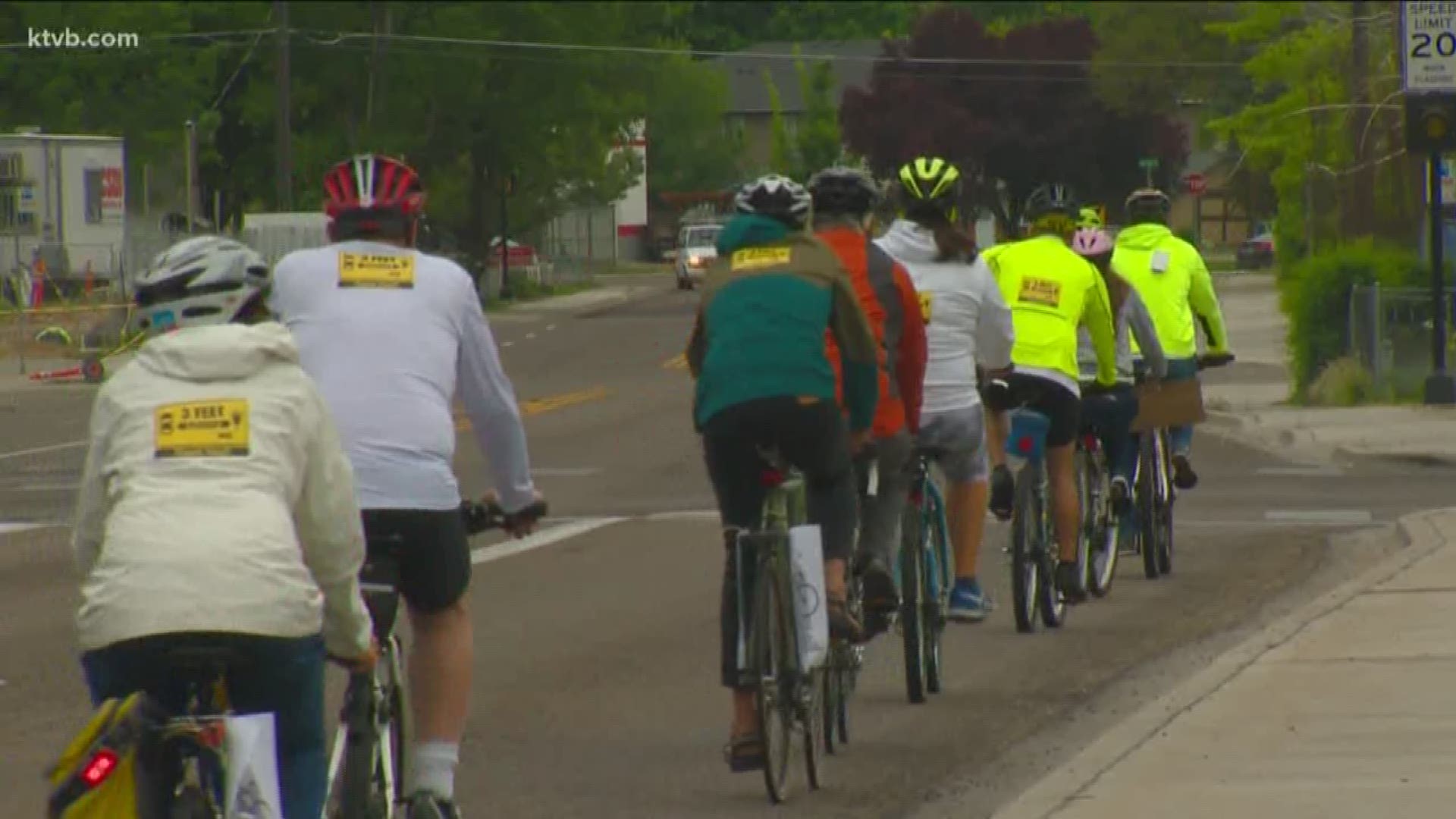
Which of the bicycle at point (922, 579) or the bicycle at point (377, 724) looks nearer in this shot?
the bicycle at point (377, 724)

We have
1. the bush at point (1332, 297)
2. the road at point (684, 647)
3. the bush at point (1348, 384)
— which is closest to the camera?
the road at point (684, 647)

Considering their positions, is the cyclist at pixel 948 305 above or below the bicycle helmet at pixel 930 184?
below

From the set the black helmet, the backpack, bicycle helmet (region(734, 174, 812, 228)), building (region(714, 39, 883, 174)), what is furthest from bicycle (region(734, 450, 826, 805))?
building (region(714, 39, 883, 174))

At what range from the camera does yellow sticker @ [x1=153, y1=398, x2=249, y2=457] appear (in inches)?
222

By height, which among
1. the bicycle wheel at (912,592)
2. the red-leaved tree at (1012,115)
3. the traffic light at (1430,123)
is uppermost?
the red-leaved tree at (1012,115)

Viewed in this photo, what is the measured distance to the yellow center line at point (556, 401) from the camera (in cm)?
3085

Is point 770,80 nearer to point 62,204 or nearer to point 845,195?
point 62,204

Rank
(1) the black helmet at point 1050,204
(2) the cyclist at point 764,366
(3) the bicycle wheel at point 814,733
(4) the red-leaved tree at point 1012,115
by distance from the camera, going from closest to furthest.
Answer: (2) the cyclist at point 764,366
(3) the bicycle wheel at point 814,733
(1) the black helmet at point 1050,204
(4) the red-leaved tree at point 1012,115

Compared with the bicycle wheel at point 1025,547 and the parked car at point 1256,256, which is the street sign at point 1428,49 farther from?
the parked car at point 1256,256

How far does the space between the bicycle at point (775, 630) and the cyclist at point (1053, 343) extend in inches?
157

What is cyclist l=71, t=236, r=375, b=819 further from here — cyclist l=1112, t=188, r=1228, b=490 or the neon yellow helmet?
cyclist l=1112, t=188, r=1228, b=490

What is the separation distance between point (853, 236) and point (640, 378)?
28.4m

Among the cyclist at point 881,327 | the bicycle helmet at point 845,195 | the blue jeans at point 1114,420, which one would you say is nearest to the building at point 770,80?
the blue jeans at point 1114,420

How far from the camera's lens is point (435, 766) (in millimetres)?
7262
